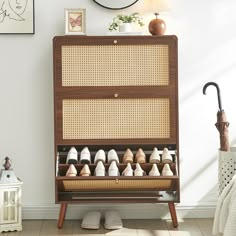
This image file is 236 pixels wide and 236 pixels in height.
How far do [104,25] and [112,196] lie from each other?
121cm

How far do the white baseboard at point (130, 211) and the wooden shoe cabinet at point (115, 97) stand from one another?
1.06 feet

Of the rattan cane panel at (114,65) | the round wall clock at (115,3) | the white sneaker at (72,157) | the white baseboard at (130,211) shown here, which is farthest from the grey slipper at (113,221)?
the round wall clock at (115,3)

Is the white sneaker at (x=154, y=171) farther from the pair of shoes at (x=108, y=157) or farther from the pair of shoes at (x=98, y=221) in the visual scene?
the pair of shoes at (x=98, y=221)

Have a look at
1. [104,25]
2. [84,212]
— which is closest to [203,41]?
[104,25]

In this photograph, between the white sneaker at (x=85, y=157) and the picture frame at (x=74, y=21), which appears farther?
the picture frame at (x=74, y=21)

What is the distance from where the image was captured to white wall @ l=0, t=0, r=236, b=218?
434 centimetres

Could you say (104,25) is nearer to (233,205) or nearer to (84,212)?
(84,212)

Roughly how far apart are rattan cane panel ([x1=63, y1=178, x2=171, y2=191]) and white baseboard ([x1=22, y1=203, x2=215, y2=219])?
34 centimetres

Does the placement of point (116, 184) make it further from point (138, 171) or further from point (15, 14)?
point (15, 14)

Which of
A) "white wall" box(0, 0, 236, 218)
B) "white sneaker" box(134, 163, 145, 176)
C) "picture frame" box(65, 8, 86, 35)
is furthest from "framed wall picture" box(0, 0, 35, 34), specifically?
"white sneaker" box(134, 163, 145, 176)

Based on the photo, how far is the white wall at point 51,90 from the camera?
14.2 feet

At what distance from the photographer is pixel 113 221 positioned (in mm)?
4195

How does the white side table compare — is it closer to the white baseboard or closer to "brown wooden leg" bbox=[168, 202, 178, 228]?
the white baseboard

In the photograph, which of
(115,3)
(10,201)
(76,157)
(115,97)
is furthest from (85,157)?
(115,3)
